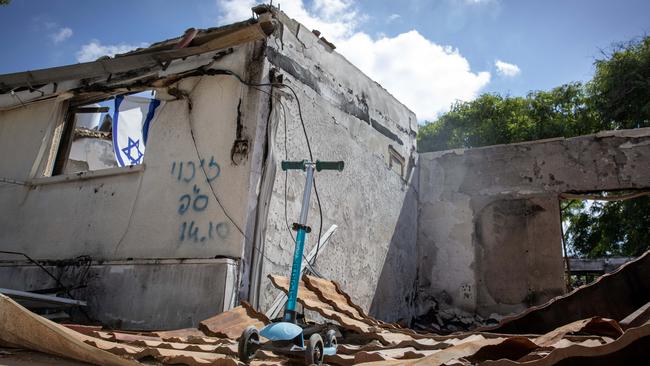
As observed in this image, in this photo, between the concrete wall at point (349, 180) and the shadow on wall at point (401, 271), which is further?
the shadow on wall at point (401, 271)

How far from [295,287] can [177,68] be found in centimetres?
360

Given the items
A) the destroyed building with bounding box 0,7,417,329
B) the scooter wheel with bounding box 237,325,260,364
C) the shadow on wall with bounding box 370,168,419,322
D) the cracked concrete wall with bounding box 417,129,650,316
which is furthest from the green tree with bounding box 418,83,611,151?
the scooter wheel with bounding box 237,325,260,364

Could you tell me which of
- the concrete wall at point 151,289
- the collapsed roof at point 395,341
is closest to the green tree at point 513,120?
the collapsed roof at point 395,341

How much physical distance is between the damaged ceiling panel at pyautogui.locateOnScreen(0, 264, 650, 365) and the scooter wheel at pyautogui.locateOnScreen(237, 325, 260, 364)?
0.19 ft

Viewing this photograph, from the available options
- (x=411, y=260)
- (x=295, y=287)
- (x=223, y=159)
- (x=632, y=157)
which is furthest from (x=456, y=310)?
(x=295, y=287)

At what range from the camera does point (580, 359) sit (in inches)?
72.0

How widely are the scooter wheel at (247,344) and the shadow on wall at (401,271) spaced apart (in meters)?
4.23

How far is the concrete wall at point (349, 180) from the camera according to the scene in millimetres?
5324

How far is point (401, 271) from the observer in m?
7.61

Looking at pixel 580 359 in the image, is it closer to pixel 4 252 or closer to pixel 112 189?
pixel 112 189

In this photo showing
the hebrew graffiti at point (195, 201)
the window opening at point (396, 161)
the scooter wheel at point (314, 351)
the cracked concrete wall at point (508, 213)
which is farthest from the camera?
the window opening at point (396, 161)

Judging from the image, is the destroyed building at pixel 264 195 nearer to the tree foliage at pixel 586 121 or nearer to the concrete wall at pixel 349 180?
the concrete wall at pixel 349 180

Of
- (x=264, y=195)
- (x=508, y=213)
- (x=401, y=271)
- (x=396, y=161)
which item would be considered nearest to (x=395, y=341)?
(x=264, y=195)

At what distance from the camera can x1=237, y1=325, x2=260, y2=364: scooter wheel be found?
101 inches
